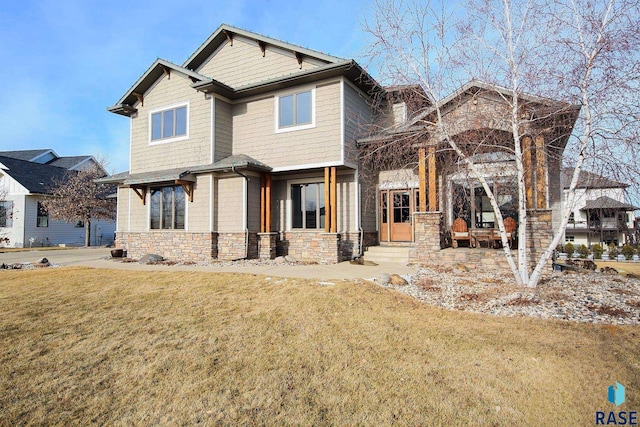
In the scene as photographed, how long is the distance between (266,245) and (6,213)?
19890 mm

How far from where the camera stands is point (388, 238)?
41.7ft

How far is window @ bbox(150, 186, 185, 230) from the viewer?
42.8 ft

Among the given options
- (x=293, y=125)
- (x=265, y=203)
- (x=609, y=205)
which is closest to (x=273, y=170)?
(x=265, y=203)

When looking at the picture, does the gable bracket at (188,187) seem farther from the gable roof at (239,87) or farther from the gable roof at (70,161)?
the gable roof at (70,161)

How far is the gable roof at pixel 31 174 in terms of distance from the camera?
21.5 m

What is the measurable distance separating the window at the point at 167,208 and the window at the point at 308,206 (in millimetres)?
4269

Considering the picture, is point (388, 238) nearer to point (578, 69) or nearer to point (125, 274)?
point (578, 69)

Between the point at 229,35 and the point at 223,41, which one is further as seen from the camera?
the point at 223,41

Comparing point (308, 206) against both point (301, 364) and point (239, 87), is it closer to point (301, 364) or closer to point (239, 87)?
point (239, 87)

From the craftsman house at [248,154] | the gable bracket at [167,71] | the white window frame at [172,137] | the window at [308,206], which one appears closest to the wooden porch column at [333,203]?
the craftsman house at [248,154]

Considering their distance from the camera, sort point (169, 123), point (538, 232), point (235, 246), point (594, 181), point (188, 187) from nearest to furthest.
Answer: point (594, 181), point (538, 232), point (235, 246), point (188, 187), point (169, 123)

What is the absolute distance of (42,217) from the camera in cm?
2220

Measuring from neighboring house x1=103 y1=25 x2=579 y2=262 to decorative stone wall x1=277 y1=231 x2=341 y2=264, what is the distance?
39 mm

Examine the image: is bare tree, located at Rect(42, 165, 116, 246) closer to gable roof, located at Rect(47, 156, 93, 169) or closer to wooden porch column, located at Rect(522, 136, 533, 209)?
gable roof, located at Rect(47, 156, 93, 169)
